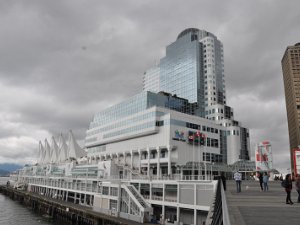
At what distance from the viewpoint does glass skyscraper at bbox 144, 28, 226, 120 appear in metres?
125

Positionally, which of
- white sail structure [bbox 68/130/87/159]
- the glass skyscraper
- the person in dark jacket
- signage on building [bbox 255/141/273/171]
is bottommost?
the person in dark jacket

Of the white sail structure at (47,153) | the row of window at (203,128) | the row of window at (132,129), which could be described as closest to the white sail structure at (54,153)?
the white sail structure at (47,153)

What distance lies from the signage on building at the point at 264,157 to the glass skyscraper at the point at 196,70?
216ft

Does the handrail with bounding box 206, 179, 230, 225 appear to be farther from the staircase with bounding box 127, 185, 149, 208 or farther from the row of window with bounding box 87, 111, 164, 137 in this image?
the row of window with bounding box 87, 111, 164, 137

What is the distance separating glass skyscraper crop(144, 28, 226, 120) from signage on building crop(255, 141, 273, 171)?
65787 mm

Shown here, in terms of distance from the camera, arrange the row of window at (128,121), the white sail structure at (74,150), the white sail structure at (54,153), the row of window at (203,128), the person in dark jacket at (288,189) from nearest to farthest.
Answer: the person in dark jacket at (288,189) < the row of window at (128,121) < the row of window at (203,128) < the white sail structure at (74,150) < the white sail structure at (54,153)

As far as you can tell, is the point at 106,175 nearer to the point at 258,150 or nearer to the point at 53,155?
the point at 258,150

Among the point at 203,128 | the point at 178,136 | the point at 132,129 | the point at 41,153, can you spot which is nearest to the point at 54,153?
the point at 41,153

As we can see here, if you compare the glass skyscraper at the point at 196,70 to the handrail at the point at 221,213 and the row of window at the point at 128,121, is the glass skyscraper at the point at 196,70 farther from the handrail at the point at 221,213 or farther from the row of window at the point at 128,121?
the handrail at the point at 221,213

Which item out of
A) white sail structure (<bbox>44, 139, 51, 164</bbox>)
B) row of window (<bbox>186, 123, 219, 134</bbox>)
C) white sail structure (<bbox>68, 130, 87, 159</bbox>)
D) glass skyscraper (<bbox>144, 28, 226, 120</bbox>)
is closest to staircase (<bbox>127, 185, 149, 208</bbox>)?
row of window (<bbox>186, 123, 219, 134</bbox>)

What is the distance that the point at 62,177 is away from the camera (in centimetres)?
9456

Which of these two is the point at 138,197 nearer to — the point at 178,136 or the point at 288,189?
the point at 178,136

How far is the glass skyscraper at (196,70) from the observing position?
125m

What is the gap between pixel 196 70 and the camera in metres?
127
